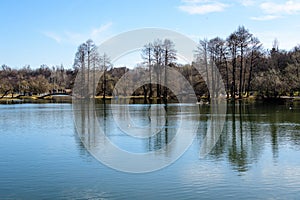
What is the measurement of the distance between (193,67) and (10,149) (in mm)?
43761

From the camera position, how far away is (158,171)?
13492mm

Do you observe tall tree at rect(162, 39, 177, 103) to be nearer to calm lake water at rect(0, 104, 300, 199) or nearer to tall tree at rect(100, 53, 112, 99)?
tall tree at rect(100, 53, 112, 99)

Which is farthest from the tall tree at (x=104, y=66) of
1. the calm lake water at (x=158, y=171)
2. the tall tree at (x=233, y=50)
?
the calm lake water at (x=158, y=171)

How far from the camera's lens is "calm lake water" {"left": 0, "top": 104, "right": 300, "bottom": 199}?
10859mm

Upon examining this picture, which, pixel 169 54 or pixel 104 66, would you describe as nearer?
pixel 169 54

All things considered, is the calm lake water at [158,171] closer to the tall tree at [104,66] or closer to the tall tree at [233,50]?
the tall tree at [233,50]

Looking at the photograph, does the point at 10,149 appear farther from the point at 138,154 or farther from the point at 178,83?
the point at 178,83

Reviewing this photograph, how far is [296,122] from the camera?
27.6 m

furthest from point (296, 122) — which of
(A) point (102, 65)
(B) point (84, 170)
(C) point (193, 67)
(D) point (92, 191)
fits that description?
(A) point (102, 65)

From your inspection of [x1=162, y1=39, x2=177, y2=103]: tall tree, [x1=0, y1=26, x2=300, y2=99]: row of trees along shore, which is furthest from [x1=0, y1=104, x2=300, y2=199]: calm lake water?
[x1=162, y1=39, x2=177, y2=103]: tall tree

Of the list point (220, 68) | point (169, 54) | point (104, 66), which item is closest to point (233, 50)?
point (220, 68)

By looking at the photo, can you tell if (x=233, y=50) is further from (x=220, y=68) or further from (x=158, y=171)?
(x=158, y=171)

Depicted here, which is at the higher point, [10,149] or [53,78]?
[53,78]

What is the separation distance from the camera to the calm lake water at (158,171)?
10.9m
